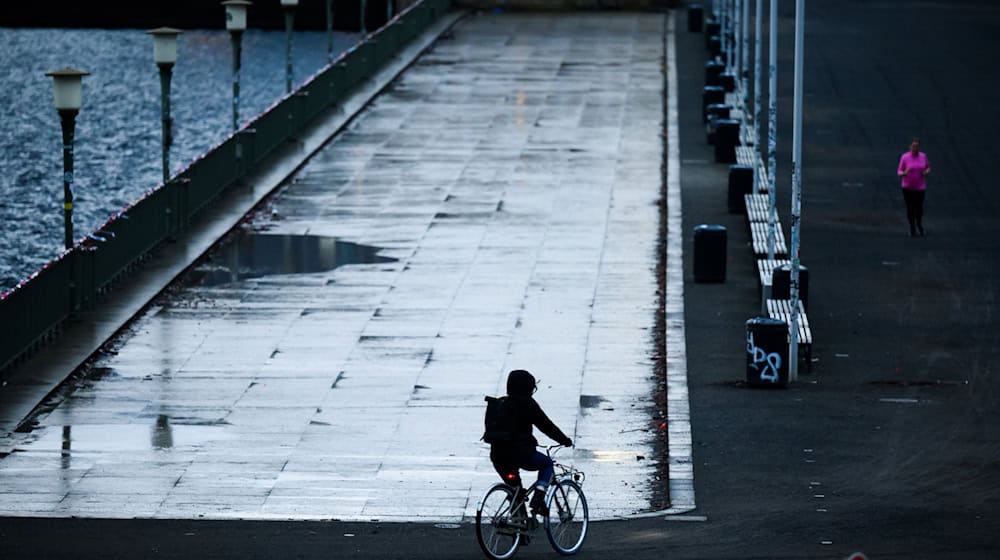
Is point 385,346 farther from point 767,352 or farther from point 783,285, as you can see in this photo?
point 767,352

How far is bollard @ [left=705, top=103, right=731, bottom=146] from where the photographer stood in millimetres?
46531

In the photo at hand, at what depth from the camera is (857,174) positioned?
4422cm

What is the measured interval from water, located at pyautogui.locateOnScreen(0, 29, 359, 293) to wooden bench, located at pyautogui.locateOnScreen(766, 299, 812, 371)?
23713 mm

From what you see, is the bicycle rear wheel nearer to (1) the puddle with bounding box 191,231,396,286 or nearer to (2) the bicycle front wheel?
(2) the bicycle front wheel

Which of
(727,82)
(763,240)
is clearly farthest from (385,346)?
(727,82)

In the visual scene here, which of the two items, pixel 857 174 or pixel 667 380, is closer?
pixel 667 380

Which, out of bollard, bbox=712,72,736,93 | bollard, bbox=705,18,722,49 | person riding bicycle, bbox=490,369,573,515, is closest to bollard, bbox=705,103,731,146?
bollard, bbox=712,72,736,93

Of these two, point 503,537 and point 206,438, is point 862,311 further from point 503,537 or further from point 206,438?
point 503,537

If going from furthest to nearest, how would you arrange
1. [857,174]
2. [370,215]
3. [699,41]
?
[699,41] → [857,174] → [370,215]

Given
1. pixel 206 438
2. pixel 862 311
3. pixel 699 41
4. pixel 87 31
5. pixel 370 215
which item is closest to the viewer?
pixel 206 438

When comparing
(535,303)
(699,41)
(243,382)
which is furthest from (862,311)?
(699,41)

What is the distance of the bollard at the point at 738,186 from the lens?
126 feet

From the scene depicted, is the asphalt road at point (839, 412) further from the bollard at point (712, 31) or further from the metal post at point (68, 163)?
the bollard at point (712, 31)

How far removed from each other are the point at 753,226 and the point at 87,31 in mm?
74217
